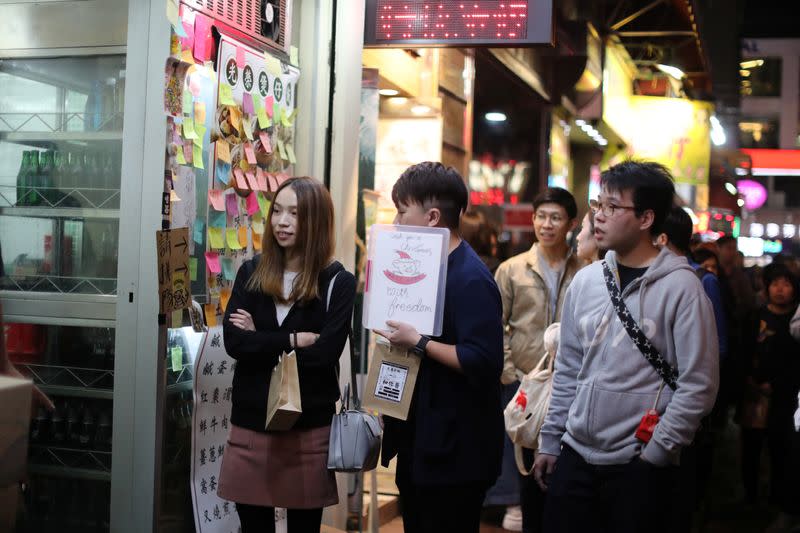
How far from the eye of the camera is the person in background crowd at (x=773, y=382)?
7273 mm

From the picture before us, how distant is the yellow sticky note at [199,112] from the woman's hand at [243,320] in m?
1.11

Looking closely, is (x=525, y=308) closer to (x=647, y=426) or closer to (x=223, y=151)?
(x=223, y=151)

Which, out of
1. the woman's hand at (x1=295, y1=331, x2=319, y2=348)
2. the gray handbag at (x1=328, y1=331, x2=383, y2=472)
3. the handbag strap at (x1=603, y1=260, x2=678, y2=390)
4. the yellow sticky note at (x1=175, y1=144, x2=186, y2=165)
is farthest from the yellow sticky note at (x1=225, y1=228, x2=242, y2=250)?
the handbag strap at (x1=603, y1=260, x2=678, y2=390)

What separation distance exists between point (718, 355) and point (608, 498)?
668 millimetres

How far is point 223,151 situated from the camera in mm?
4805

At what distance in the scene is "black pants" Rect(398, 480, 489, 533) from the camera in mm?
3432

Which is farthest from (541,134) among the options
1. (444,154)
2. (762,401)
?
(762,401)

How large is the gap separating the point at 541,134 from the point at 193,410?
10.2 meters

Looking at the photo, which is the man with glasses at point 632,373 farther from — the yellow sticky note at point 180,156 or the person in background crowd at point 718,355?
the yellow sticky note at point 180,156

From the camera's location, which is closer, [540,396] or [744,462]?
[540,396]

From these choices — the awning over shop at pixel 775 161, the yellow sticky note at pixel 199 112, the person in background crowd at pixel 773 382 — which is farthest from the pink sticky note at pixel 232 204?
the awning over shop at pixel 775 161

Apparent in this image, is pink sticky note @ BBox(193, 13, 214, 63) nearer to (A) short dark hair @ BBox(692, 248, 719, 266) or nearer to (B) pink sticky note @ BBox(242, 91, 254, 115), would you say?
(B) pink sticky note @ BBox(242, 91, 254, 115)

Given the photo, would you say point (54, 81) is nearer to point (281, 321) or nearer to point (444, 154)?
point (281, 321)

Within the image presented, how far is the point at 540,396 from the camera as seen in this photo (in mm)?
4922
